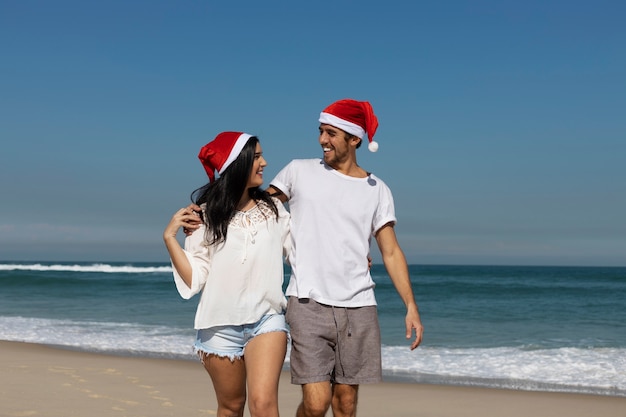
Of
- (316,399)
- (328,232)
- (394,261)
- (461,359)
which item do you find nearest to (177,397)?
(316,399)

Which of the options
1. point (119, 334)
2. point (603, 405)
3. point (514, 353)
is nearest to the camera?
point (603, 405)

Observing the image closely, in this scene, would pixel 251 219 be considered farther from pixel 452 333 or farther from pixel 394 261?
pixel 452 333

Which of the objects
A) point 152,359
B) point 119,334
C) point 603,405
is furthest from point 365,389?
point 119,334

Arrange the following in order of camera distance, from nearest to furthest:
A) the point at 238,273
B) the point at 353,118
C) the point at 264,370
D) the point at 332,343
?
the point at 264,370
the point at 238,273
the point at 332,343
the point at 353,118

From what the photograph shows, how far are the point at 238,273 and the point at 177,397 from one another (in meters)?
3.74

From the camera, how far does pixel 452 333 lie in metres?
13.4

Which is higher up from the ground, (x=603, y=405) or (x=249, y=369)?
(x=249, y=369)

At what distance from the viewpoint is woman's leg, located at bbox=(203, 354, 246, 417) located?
325 cm

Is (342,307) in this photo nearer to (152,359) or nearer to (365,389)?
(365,389)

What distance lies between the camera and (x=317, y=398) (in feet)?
11.3

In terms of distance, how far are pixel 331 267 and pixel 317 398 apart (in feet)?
2.06

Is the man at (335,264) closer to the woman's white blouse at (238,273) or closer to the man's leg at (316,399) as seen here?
the man's leg at (316,399)

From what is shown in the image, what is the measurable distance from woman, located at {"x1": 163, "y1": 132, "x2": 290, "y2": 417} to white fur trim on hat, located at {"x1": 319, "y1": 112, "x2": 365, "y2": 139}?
0.49m

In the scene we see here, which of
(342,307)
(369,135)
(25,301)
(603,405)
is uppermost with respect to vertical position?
(369,135)
